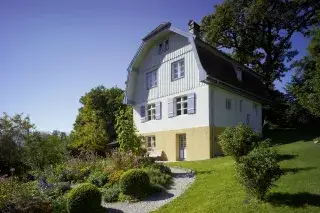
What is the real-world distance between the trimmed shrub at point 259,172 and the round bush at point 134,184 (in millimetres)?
4434

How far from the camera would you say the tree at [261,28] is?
106 ft

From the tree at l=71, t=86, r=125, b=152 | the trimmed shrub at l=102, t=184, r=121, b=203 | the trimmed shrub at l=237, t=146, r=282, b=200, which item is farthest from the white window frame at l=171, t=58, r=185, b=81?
the tree at l=71, t=86, r=125, b=152

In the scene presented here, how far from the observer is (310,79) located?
25.5 m

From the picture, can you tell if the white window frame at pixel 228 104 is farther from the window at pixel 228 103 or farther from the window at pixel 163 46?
the window at pixel 163 46

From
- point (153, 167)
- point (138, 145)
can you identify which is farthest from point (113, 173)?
point (138, 145)

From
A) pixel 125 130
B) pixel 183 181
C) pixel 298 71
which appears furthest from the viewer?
pixel 298 71

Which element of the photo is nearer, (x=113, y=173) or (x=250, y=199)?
(x=250, y=199)

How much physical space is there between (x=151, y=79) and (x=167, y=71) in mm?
2544

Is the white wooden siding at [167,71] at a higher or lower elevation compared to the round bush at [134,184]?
higher

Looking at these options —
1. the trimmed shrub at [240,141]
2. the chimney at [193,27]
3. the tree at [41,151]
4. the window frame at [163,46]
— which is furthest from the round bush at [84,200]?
the chimney at [193,27]

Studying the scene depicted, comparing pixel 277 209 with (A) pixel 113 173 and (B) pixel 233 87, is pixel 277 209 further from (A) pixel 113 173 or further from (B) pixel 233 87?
(B) pixel 233 87

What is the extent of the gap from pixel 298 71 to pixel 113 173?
80.6 feet

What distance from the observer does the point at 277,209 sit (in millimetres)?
8352

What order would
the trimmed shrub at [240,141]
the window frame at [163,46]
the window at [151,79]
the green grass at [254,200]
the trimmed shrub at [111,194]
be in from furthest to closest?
the window at [151,79] → the window frame at [163,46] → the trimmed shrub at [240,141] → the trimmed shrub at [111,194] → the green grass at [254,200]
